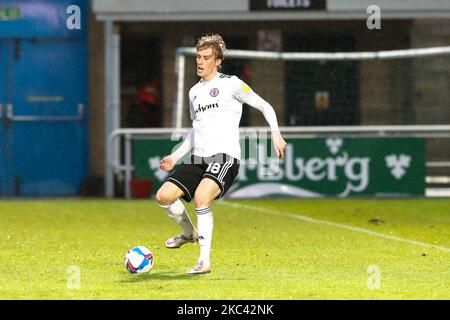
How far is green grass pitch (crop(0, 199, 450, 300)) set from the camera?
1000cm

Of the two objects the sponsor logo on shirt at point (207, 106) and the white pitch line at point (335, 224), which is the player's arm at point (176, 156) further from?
the white pitch line at point (335, 224)

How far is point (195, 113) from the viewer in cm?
1136

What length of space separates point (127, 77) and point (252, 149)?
395 centimetres

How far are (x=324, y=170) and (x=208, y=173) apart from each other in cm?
1129

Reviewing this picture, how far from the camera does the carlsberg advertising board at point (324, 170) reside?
2228 cm

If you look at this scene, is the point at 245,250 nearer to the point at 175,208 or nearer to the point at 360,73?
the point at 175,208

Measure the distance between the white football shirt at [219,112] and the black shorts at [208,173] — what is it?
0.06 meters

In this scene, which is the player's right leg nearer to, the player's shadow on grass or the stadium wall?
the player's shadow on grass

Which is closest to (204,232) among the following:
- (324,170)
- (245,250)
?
(245,250)

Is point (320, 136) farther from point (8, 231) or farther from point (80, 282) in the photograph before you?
point (80, 282)

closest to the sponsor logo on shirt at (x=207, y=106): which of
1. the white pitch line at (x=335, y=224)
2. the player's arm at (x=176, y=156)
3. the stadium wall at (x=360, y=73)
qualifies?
the player's arm at (x=176, y=156)

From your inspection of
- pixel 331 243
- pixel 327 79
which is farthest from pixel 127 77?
pixel 331 243

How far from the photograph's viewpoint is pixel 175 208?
11.4 meters

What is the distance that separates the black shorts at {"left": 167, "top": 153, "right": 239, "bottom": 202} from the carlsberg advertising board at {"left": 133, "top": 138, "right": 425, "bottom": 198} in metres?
10.9
